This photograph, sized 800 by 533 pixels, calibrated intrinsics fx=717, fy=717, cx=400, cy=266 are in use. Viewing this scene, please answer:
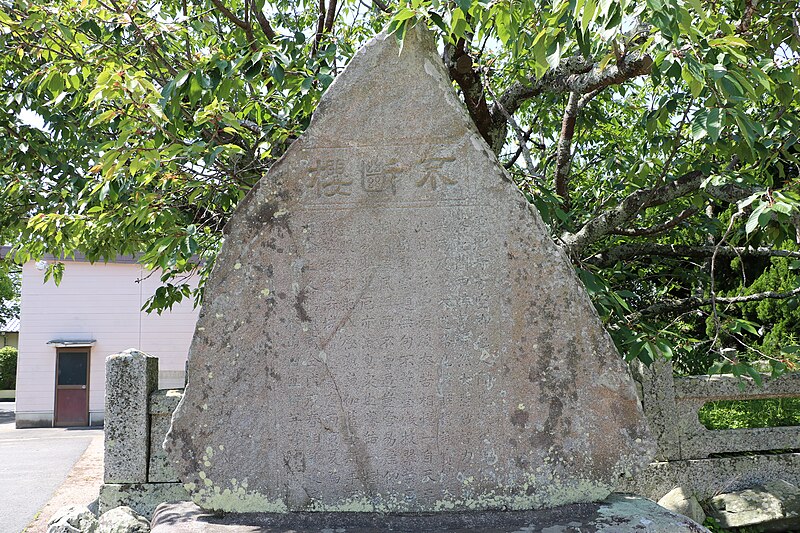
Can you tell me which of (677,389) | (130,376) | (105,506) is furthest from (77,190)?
(677,389)

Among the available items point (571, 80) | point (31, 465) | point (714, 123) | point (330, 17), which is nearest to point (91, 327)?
point (31, 465)

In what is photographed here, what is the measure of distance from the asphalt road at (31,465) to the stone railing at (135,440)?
101 inches

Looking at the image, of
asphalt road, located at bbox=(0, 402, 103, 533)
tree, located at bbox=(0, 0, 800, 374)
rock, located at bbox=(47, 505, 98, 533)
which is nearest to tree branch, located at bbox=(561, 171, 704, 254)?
tree, located at bbox=(0, 0, 800, 374)

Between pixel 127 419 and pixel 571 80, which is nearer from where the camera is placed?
pixel 571 80

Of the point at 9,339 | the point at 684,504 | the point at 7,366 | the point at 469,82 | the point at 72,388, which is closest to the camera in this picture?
the point at 684,504

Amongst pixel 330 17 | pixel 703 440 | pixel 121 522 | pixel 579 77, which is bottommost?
pixel 121 522

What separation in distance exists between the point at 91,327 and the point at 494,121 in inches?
539

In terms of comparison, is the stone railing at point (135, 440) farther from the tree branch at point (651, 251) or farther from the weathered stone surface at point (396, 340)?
the tree branch at point (651, 251)

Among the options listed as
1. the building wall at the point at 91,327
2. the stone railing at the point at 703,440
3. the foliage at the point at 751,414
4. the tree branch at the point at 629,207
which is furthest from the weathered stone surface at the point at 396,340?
the building wall at the point at 91,327

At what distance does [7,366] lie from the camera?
79.4 ft

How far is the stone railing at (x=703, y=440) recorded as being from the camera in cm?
499

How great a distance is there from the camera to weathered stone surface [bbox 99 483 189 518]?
449 cm

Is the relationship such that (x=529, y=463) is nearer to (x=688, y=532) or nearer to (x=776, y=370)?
(x=688, y=532)

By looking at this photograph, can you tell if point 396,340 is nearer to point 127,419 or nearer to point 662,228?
point 127,419
